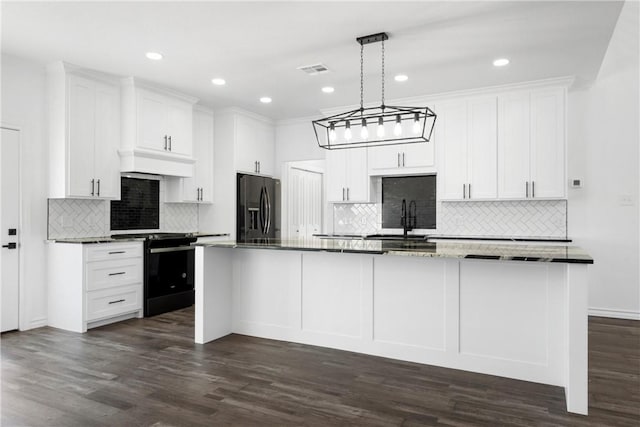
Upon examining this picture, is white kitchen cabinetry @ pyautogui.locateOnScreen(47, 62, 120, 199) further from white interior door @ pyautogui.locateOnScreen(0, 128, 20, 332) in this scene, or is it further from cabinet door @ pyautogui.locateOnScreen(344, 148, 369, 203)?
cabinet door @ pyautogui.locateOnScreen(344, 148, 369, 203)

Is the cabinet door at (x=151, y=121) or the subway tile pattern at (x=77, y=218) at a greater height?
the cabinet door at (x=151, y=121)

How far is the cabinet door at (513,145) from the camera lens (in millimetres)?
4984

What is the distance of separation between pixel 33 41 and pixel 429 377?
426 centimetres

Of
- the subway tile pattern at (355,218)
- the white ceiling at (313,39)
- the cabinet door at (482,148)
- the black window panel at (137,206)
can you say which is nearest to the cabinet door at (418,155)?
the cabinet door at (482,148)

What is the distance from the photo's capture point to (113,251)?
4.54 meters

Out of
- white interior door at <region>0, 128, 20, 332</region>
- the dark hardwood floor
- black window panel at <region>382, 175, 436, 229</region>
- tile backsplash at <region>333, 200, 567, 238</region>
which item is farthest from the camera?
black window panel at <region>382, 175, 436, 229</region>

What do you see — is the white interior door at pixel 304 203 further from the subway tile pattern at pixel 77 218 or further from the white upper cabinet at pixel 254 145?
the subway tile pattern at pixel 77 218

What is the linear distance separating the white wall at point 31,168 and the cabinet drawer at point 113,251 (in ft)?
1.92

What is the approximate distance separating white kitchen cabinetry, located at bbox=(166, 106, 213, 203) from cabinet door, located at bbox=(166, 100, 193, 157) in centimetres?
38

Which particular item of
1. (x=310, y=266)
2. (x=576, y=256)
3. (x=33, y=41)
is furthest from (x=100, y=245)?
(x=576, y=256)

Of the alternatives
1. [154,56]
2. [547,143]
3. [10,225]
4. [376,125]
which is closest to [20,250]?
[10,225]

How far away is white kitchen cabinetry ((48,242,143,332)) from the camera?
4.23 m

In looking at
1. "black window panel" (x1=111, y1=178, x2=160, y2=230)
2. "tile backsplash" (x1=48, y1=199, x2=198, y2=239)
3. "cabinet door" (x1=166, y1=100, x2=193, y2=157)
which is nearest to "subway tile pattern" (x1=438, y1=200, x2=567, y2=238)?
"cabinet door" (x1=166, y1=100, x2=193, y2=157)

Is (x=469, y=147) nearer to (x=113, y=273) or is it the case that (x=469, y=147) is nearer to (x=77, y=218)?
(x=113, y=273)
